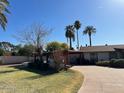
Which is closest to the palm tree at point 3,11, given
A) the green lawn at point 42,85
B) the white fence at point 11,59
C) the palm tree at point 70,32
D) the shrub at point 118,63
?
the green lawn at point 42,85

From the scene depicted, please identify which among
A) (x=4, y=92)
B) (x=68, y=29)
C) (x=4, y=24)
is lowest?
(x=4, y=92)

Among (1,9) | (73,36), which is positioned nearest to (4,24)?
(1,9)

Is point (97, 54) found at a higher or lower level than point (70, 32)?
lower

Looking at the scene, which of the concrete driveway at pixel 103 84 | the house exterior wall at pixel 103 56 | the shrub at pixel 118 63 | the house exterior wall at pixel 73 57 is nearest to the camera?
the concrete driveway at pixel 103 84

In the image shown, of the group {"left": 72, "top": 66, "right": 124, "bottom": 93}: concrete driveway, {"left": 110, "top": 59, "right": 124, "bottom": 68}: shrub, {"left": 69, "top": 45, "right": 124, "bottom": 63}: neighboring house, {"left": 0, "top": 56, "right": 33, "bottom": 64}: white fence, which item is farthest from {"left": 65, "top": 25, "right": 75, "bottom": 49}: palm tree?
{"left": 72, "top": 66, "right": 124, "bottom": 93}: concrete driveway

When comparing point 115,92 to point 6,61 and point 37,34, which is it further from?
point 6,61

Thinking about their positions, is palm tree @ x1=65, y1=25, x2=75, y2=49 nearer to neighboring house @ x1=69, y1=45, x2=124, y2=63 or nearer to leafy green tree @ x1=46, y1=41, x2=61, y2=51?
leafy green tree @ x1=46, y1=41, x2=61, y2=51

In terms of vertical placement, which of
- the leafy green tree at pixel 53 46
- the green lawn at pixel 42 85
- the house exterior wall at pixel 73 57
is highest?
the leafy green tree at pixel 53 46

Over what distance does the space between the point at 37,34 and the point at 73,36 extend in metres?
34.3

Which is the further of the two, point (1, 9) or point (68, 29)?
point (68, 29)

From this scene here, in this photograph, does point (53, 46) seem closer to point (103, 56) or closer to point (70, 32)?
point (70, 32)

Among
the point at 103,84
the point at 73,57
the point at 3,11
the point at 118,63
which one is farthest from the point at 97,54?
the point at 103,84

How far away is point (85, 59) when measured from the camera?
46.8m

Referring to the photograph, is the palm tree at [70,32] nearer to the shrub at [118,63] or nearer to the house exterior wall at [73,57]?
the house exterior wall at [73,57]
